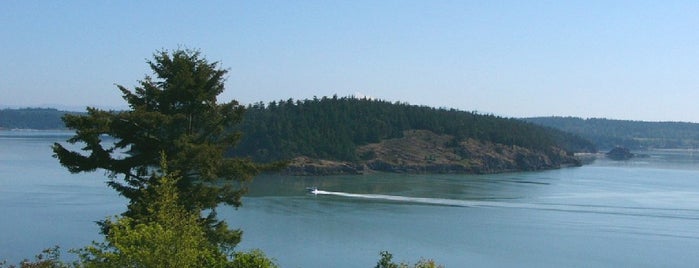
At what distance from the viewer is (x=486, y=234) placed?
38.1 m

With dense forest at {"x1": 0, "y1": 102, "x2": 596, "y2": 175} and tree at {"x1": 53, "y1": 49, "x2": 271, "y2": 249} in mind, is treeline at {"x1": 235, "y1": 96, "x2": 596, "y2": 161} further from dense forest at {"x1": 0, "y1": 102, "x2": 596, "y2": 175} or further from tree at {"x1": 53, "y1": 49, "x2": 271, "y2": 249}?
tree at {"x1": 53, "y1": 49, "x2": 271, "y2": 249}

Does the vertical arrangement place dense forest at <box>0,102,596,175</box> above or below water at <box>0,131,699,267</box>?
above

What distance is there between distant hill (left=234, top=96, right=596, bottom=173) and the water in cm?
1928

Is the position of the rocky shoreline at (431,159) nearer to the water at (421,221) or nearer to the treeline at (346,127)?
the treeline at (346,127)

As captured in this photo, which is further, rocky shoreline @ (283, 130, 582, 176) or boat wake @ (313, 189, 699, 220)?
rocky shoreline @ (283, 130, 582, 176)

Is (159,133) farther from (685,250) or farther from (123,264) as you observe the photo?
(685,250)

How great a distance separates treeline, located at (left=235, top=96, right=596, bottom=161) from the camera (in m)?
89.7

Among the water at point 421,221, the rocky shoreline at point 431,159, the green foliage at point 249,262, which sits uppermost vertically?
the rocky shoreline at point 431,159

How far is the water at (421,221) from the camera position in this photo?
3173 cm

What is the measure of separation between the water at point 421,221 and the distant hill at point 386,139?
63.2 ft

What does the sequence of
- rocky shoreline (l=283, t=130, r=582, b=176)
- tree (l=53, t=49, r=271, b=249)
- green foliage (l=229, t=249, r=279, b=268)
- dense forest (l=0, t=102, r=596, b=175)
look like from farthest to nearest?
dense forest (l=0, t=102, r=596, b=175)
rocky shoreline (l=283, t=130, r=582, b=176)
tree (l=53, t=49, r=271, b=249)
green foliage (l=229, t=249, r=279, b=268)

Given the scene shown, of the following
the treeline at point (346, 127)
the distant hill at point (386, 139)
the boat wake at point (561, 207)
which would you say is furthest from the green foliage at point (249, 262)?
the treeline at point (346, 127)

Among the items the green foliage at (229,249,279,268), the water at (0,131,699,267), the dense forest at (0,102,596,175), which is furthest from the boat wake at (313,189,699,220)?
the green foliage at (229,249,279,268)

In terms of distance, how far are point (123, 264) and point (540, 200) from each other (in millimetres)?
49081
